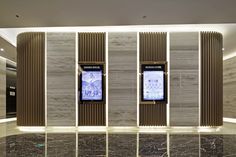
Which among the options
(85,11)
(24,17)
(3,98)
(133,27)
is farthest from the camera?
(3,98)

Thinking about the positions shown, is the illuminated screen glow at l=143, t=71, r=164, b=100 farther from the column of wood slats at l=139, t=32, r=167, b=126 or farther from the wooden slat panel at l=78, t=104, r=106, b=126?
the wooden slat panel at l=78, t=104, r=106, b=126

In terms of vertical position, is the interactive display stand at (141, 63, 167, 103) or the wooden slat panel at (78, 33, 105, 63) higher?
the wooden slat panel at (78, 33, 105, 63)

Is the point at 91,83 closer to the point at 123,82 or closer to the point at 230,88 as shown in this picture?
the point at 123,82

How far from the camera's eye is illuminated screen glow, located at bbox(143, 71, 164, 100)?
9.87m

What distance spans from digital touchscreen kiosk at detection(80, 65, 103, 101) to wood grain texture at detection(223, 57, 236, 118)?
27.5 feet

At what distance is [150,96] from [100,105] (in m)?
1.93

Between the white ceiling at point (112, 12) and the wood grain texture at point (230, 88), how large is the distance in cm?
698

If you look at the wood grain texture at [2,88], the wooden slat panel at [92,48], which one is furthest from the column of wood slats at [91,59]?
the wood grain texture at [2,88]

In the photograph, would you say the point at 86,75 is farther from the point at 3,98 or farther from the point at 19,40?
the point at 3,98

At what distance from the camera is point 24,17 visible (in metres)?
8.27

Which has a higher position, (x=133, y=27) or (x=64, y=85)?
(x=133, y=27)

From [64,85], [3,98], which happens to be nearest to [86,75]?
[64,85]

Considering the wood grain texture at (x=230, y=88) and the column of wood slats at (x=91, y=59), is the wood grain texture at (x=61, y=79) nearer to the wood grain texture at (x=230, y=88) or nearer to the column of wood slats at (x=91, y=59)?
the column of wood slats at (x=91, y=59)

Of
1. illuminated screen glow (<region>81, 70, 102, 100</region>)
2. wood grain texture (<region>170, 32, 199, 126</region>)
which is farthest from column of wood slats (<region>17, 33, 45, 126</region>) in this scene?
wood grain texture (<region>170, 32, 199, 126</region>)
